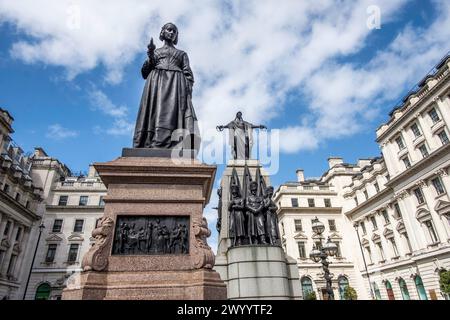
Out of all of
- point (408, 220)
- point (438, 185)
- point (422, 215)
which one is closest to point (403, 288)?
point (408, 220)

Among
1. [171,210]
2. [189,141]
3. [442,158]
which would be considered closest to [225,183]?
→ [189,141]

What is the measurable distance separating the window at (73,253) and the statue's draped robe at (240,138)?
3620 cm

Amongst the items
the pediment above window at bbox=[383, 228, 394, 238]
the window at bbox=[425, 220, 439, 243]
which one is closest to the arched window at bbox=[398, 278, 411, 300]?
the pediment above window at bbox=[383, 228, 394, 238]

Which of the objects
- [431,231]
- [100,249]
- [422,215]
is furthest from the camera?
[422,215]

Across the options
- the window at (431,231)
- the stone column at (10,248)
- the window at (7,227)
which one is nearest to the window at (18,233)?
the stone column at (10,248)

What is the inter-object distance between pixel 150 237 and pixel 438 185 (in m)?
36.5

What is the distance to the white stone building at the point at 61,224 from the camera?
3971cm

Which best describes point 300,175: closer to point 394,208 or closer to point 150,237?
point 394,208

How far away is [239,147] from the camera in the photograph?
17.1 metres

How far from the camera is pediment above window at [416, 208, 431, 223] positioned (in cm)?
3241

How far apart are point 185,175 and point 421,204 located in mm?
37273

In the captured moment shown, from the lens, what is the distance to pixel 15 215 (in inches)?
1512

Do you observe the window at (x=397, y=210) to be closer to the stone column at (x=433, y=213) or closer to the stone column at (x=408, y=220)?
the stone column at (x=408, y=220)
